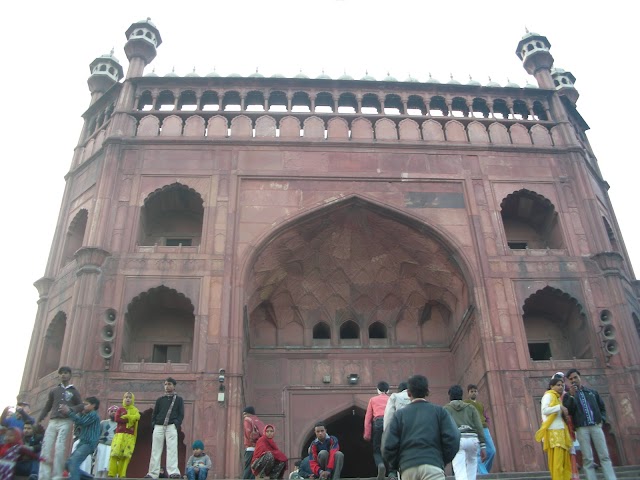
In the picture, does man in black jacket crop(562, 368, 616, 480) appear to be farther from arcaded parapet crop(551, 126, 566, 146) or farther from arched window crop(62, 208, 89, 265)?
arched window crop(62, 208, 89, 265)

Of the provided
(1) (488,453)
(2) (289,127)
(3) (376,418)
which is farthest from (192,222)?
(1) (488,453)

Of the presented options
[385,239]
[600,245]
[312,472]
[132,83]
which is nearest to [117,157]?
[132,83]

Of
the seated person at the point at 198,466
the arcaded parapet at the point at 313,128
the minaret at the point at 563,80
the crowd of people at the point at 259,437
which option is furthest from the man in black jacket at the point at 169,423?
the minaret at the point at 563,80

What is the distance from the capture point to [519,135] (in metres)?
18.1

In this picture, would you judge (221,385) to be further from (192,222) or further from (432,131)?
(432,131)

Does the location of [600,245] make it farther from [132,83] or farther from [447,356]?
[132,83]

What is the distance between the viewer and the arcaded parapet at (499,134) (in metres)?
17.9

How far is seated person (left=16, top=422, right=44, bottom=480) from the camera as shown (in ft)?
27.7

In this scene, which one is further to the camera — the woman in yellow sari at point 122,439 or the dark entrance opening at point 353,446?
the dark entrance opening at point 353,446

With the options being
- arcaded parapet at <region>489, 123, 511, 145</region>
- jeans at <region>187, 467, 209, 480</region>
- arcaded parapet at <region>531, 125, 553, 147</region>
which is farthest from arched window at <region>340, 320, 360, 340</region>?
jeans at <region>187, 467, 209, 480</region>

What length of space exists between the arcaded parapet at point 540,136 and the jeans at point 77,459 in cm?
1400

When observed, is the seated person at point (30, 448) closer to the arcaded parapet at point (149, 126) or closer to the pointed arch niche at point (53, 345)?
the pointed arch niche at point (53, 345)

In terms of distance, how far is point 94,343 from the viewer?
1396cm

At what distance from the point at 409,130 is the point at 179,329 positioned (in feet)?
26.3
